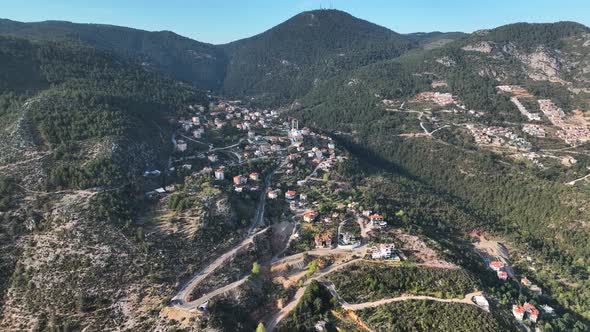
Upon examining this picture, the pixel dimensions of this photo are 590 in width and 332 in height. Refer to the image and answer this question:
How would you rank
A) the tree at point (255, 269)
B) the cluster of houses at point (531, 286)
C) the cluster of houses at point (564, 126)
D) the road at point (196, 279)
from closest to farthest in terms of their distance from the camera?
the road at point (196, 279) < the tree at point (255, 269) < the cluster of houses at point (531, 286) < the cluster of houses at point (564, 126)

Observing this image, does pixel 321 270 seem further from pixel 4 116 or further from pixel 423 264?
pixel 4 116

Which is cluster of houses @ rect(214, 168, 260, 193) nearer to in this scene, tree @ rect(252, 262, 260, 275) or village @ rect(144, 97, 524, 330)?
village @ rect(144, 97, 524, 330)

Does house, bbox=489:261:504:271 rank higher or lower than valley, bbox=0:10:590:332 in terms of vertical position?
lower

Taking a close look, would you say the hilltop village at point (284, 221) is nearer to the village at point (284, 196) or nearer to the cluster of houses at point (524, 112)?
the village at point (284, 196)

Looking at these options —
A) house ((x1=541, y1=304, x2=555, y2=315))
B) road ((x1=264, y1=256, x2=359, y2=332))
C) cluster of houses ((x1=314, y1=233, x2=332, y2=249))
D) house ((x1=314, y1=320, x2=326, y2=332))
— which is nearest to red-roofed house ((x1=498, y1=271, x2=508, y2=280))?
house ((x1=541, y1=304, x2=555, y2=315))

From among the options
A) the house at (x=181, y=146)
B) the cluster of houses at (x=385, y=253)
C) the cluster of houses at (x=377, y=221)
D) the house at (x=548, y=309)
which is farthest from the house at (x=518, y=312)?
the house at (x=181, y=146)

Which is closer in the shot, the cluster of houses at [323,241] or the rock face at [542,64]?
the cluster of houses at [323,241]

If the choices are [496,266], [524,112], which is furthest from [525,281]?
[524,112]

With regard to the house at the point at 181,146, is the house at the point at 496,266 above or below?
below

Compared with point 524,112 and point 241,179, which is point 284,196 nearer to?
point 241,179

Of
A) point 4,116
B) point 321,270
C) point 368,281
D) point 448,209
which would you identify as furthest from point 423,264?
point 4,116

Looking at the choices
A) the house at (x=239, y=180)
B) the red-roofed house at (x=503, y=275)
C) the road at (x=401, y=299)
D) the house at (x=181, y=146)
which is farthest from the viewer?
the house at (x=181, y=146)

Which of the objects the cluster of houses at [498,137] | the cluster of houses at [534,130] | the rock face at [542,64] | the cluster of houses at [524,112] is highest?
the rock face at [542,64]
